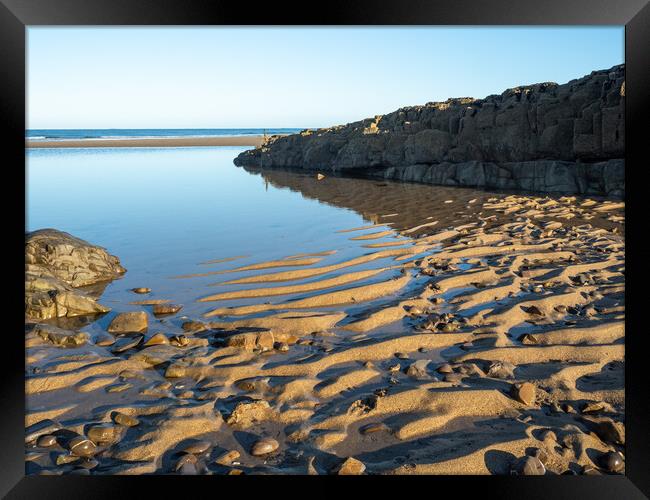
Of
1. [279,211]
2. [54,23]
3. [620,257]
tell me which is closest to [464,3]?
[54,23]

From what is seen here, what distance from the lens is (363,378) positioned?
364 cm

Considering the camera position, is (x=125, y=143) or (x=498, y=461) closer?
(x=498, y=461)

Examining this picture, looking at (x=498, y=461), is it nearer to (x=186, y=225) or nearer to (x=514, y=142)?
(x=186, y=225)

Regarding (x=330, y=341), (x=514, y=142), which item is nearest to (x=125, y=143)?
(x=514, y=142)

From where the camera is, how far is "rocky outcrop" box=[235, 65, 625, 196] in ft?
41.4

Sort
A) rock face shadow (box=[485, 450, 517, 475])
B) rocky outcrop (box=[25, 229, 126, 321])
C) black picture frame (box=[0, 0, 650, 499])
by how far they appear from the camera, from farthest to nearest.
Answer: rocky outcrop (box=[25, 229, 126, 321]) < rock face shadow (box=[485, 450, 517, 475]) < black picture frame (box=[0, 0, 650, 499])

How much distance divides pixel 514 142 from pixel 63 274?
12183 millimetres

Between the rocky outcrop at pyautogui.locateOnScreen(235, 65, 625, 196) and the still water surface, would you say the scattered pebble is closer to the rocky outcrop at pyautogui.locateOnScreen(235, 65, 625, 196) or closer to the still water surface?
Result: the still water surface

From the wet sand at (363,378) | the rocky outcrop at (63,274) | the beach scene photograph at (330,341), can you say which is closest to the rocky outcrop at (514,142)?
the beach scene photograph at (330,341)

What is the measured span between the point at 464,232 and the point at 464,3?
6504mm

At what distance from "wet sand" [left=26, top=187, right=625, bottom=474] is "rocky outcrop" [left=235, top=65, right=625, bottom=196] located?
23.7 feet

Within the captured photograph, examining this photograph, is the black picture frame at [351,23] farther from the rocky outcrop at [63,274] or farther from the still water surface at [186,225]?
the rocky outcrop at [63,274]

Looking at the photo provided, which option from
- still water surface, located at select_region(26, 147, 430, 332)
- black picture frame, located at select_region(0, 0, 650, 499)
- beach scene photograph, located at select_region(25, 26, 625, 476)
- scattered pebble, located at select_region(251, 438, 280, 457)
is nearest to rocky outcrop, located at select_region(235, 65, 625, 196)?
beach scene photograph, located at select_region(25, 26, 625, 476)

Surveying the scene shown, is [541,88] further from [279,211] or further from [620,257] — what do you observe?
[620,257]
